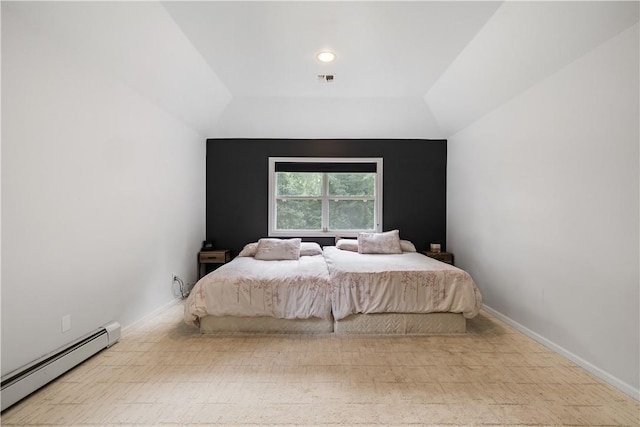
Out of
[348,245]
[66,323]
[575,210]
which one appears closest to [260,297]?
[66,323]

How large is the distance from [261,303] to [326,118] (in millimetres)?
2709

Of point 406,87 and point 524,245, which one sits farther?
point 406,87

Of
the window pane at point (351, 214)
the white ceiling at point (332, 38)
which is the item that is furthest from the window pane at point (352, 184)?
the white ceiling at point (332, 38)

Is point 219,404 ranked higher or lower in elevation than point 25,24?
lower

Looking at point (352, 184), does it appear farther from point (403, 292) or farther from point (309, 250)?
point (403, 292)

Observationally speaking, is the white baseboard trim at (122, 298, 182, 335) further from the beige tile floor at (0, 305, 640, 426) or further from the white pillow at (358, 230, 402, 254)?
the white pillow at (358, 230, 402, 254)

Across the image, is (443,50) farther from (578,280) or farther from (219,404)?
(219,404)

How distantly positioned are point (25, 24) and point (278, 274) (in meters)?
2.48

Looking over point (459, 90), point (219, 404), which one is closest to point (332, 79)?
point (459, 90)

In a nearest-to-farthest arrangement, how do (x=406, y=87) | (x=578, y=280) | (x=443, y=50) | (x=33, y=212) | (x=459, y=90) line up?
(x=33, y=212) < (x=578, y=280) < (x=443, y=50) < (x=459, y=90) < (x=406, y=87)

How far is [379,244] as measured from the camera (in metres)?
4.15

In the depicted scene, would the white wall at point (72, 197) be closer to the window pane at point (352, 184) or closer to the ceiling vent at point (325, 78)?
the ceiling vent at point (325, 78)

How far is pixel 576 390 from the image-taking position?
1958 mm

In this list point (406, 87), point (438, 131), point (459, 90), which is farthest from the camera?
point (438, 131)
